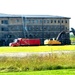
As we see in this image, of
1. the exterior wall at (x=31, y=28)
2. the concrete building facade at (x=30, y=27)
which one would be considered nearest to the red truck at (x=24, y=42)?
the concrete building facade at (x=30, y=27)

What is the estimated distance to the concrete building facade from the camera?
3681 inches

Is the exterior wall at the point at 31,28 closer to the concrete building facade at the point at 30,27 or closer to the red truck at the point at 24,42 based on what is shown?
the concrete building facade at the point at 30,27

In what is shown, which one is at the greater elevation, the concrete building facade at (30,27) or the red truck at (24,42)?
the concrete building facade at (30,27)

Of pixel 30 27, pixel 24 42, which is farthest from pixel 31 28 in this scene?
pixel 24 42

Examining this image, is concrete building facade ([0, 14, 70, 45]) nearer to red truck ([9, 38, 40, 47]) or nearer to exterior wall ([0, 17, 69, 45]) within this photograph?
exterior wall ([0, 17, 69, 45])

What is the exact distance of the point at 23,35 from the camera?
94.1 m

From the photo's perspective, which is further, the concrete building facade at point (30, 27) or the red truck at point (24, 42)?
the concrete building facade at point (30, 27)

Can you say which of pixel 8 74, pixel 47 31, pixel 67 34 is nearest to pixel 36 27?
pixel 47 31

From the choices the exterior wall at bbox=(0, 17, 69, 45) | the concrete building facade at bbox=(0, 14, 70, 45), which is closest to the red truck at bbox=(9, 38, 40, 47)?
the concrete building facade at bbox=(0, 14, 70, 45)

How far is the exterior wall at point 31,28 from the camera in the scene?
93.5 m

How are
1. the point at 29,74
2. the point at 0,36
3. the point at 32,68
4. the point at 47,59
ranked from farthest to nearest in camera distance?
the point at 0,36 → the point at 47,59 → the point at 32,68 → the point at 29,74

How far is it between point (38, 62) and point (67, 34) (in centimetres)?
7484

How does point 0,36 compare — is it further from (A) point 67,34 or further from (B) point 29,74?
(B) point 29,74

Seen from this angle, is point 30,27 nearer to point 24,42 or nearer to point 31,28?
point 31,28
